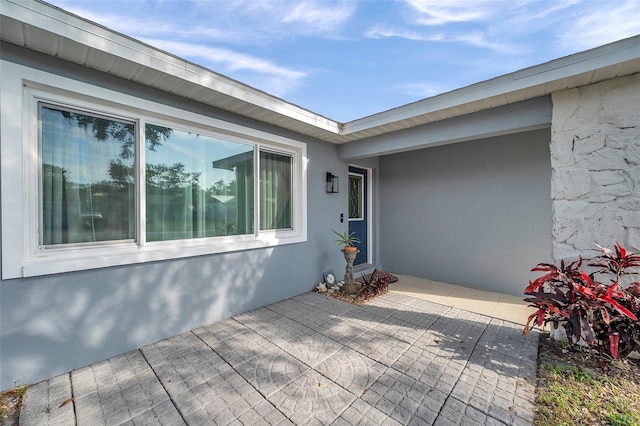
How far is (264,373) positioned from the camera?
2.30 metres

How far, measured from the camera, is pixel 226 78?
294 cm

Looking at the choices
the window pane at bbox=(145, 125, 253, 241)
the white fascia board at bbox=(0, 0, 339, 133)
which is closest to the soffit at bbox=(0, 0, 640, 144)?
the white fascia board at bbox=(0, 0, 339, 133)

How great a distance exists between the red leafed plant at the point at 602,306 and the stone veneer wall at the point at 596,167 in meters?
0.24

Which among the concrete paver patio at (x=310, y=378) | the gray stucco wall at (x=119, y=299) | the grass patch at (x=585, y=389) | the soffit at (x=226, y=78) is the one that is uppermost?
the soffit at (x=226, y=78)

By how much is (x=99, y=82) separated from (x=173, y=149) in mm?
871

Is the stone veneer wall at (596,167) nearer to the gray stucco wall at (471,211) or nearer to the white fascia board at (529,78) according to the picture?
the white fascia board at (529,78)

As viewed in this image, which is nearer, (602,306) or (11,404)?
(11,404)

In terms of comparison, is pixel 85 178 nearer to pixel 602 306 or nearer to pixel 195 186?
pixel 195 186

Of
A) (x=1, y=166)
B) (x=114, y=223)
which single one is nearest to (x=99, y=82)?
(x=1, y=166)

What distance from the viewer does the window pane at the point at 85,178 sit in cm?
235

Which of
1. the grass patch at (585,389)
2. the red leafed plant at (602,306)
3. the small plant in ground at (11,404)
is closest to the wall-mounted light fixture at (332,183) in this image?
the red leafed plant at (602,306)

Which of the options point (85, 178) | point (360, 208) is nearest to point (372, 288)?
point (360, 208)

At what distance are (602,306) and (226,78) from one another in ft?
14.1

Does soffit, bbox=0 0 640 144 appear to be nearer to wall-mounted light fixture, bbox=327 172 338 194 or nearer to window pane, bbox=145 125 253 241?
window pane, bbox=145 125 253 241
